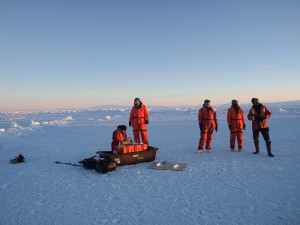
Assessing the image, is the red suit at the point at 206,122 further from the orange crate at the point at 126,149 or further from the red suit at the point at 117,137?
the red suit at the point at 117,137

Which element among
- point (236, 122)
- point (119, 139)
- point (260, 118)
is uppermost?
point (260, 118)

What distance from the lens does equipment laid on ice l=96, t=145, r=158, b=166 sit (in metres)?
5.89

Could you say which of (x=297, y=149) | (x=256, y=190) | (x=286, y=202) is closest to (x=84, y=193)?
(x=256, y=190)

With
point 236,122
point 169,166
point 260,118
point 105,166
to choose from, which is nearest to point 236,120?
point 236,122

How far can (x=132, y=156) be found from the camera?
6164mm

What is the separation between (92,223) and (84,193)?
1.13 meters

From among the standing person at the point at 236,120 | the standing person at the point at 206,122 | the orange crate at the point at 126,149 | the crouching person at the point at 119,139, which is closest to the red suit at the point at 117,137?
the crouching person at the point at 119,139

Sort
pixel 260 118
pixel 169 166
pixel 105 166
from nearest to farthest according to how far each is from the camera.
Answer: pixel 105 166, pixel 169 166, pixel 260 118

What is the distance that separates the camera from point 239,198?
3.93m

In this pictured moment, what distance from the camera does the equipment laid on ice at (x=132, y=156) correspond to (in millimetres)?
5887

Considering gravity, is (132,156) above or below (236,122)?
below

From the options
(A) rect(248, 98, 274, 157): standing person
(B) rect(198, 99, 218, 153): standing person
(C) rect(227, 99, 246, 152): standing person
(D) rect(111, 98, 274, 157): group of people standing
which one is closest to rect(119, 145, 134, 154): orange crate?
(D) rect(111, 98, 274, 157): group of people standing

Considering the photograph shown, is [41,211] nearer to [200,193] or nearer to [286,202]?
[200,193]

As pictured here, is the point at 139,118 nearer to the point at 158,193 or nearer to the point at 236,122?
the point at 236,122
